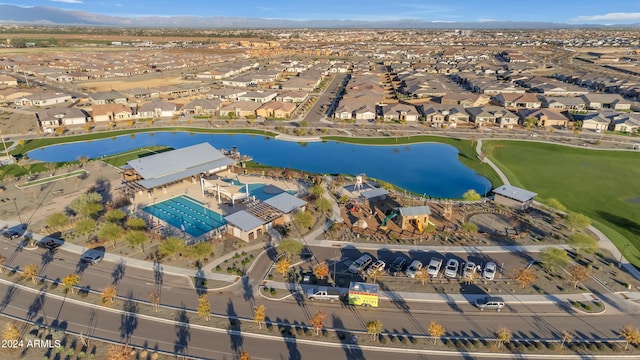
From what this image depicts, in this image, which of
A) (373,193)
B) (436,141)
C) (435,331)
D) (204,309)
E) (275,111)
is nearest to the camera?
(435,331)

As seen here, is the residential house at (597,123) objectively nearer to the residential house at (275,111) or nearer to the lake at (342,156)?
the lake at (342,156)

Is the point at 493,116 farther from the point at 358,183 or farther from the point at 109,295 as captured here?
the point at 109,295

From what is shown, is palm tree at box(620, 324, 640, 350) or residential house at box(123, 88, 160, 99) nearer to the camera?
palm tree at box(620, 324, 640, 350)

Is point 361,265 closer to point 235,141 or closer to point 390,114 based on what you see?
point 235,141

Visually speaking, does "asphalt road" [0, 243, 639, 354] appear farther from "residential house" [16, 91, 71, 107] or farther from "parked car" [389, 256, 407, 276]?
"residential house" [16, 91, 71, 107]

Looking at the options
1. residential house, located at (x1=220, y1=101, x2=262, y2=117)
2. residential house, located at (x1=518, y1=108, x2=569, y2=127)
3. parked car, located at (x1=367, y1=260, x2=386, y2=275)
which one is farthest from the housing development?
residential house, located at (x1=220, y1=101, x2=262, y2=117)

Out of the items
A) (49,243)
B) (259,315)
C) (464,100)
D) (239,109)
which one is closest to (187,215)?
(49,243)
